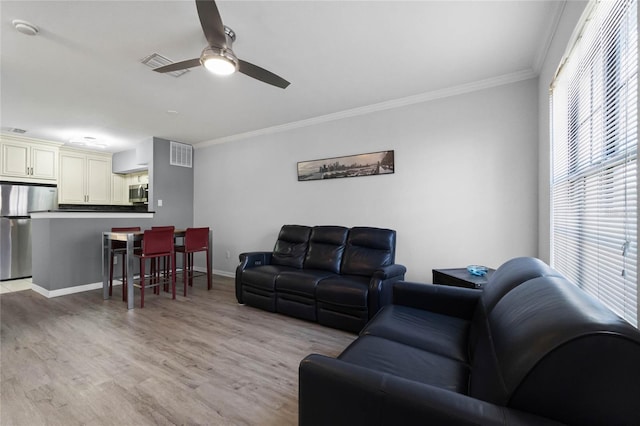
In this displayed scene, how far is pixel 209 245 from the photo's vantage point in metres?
4.27

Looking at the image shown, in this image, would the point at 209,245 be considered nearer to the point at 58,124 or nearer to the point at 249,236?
the point at 249,236

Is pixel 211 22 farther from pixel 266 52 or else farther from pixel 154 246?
pixel 154 246

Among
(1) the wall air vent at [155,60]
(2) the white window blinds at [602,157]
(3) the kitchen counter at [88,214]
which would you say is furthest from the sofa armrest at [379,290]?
(3) the kitchen counter at [88,214]

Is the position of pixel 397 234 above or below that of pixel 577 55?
below

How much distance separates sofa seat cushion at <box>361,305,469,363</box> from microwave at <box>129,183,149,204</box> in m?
5.99

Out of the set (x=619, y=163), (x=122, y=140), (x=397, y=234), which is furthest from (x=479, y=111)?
(x=122, y=140)

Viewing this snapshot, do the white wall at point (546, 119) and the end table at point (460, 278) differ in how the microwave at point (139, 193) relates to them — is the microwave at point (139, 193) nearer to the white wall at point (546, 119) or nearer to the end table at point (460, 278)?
the end table at point (460, 278)

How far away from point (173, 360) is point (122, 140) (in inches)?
188

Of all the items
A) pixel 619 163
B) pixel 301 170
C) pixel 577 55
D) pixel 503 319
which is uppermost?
pixel 577 55

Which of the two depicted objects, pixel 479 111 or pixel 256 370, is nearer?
pixel 256 370

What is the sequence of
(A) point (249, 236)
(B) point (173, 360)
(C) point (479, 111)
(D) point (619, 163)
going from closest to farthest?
1. (D) point (619, 163)
2. (B) point (173, 360)
3. (C) point (479, 111)
4. (A) point (249, 236)

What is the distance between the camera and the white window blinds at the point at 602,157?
111 centimetres

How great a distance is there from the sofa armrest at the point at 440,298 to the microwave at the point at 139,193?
19.4 feet

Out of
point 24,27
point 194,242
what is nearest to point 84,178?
point 194,242
